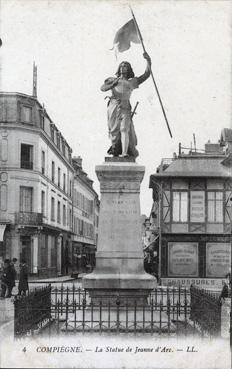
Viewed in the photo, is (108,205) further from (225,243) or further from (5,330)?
(225,243)

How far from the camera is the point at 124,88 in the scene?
11906 mm

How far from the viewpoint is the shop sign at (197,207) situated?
32719 millimetres

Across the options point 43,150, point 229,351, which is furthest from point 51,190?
point 229,351

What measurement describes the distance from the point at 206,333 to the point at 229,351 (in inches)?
64.6

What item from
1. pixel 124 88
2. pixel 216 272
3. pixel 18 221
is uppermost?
pixel 124 88

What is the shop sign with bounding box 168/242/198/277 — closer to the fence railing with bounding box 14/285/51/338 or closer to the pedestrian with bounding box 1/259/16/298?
the pedestrian with bounding box 1/259/16/298

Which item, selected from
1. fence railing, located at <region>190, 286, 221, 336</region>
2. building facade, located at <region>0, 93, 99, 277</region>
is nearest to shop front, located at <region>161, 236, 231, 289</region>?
building facade, located at <region>0, 93, 99, 277</region>

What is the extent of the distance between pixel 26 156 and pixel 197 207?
46.6ft

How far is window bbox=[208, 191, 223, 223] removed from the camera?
32844 mm

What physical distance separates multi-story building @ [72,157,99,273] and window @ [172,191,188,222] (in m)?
25.8

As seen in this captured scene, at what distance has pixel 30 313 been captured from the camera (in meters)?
10.7

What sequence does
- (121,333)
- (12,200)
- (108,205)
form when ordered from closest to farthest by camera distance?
(121,333), (108,205), (12,200)

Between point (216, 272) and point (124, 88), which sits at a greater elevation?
point (124, 88)

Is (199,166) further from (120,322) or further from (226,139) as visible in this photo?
(120,322)
